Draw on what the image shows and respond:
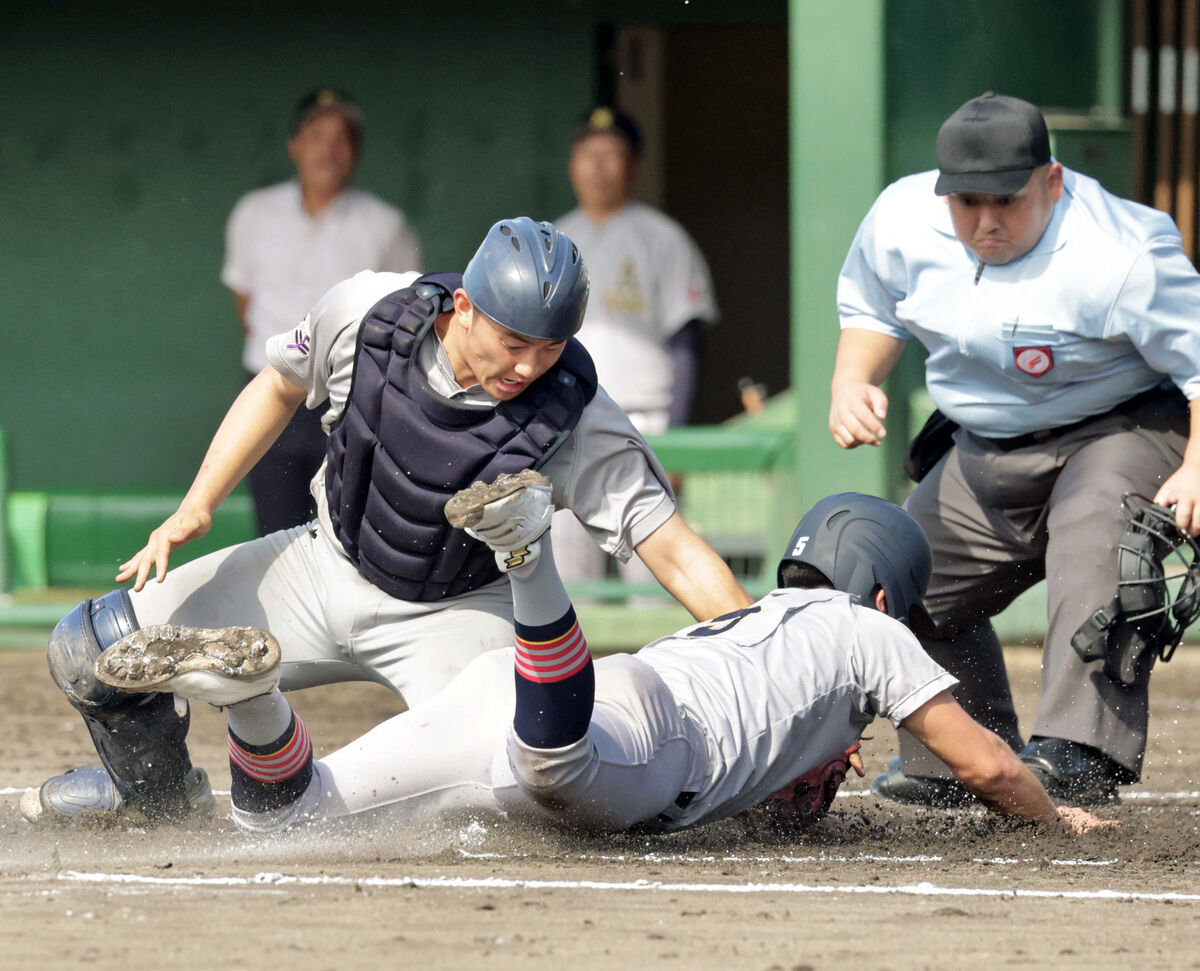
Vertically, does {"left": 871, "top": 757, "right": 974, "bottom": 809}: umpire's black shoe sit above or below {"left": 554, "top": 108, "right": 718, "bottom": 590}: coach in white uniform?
below

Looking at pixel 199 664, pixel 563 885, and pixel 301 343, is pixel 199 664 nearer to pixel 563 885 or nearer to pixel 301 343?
pixel 563 885

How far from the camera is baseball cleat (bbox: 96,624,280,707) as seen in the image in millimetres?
3400

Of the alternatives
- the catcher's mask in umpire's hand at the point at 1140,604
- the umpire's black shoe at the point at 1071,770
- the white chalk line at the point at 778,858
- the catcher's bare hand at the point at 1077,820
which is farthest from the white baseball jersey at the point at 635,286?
the white chalk line at the point at 778,858

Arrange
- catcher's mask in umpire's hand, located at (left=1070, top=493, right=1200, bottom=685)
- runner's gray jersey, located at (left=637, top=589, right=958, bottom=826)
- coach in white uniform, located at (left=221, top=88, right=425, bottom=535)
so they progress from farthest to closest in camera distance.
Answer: coach in white uniform, located at (left=221, top=88, right=425, bottom=535), catcher's mask in umpire's hand, located at (left=1070, top=493, right=1200, bottom=685), runner's gray jersey, located at (left=637, top=589, right=958, bottom=826)

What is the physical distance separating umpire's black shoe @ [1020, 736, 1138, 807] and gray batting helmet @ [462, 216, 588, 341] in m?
1.60

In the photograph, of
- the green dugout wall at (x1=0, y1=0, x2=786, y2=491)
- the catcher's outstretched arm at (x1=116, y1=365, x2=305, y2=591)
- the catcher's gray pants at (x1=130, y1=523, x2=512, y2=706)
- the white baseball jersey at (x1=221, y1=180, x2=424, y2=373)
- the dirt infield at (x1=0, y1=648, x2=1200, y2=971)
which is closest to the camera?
the dirt infield at (x1=0, y1=648, x2=1200, y2=971)

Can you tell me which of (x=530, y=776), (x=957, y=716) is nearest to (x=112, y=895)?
(x=530, y=776)

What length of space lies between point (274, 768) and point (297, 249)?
13.1 ft

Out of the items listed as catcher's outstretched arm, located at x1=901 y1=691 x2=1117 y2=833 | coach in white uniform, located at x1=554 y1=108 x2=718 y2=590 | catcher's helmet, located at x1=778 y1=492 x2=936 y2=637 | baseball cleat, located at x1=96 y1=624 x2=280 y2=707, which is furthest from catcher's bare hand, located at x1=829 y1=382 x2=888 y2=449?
coach in white uniform, located at x1=554 y1=108 x2=718 y2=590

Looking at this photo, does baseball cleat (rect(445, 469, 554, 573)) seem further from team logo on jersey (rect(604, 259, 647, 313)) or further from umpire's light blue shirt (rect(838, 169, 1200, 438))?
team logo on jersey (rect(604, 259, 647, 313))

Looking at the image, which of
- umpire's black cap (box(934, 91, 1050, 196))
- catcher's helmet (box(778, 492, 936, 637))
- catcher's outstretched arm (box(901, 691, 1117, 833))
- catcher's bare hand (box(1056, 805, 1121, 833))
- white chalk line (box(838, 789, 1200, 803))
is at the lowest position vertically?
white chalk line (box(838, 789, 1200, 803))

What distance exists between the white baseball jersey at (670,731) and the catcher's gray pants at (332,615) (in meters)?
0.26

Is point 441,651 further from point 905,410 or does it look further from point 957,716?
point 905,410

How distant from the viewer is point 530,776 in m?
3.47
